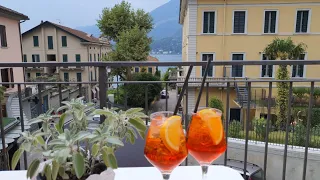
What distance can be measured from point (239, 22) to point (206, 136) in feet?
39.3

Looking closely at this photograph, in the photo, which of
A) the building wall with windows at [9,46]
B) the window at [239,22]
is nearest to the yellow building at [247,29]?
the window at [239,22]

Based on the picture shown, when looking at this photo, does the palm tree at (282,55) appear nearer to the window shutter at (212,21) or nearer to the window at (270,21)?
the window at (270,21)

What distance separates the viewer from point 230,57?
476 inches

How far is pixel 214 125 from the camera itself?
73 cm

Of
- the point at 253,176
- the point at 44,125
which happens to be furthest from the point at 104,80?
the point at 253,176

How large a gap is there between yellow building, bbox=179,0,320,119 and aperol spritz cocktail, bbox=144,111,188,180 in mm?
10738

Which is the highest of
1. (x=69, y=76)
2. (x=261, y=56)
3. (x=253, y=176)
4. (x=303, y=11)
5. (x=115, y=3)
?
(x=115, y=3)

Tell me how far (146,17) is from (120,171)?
16.1m

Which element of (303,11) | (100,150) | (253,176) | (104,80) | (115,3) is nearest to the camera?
(100,150)

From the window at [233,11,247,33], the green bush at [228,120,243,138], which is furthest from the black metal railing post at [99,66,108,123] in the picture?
the window at [233,11,247,33]

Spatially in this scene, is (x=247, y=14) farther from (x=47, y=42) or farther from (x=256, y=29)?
(x=47, y=42)

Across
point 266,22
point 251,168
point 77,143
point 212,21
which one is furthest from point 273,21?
point 77,143

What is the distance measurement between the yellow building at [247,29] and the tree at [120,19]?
16.1 feet

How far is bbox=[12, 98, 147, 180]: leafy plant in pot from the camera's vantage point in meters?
0.58
